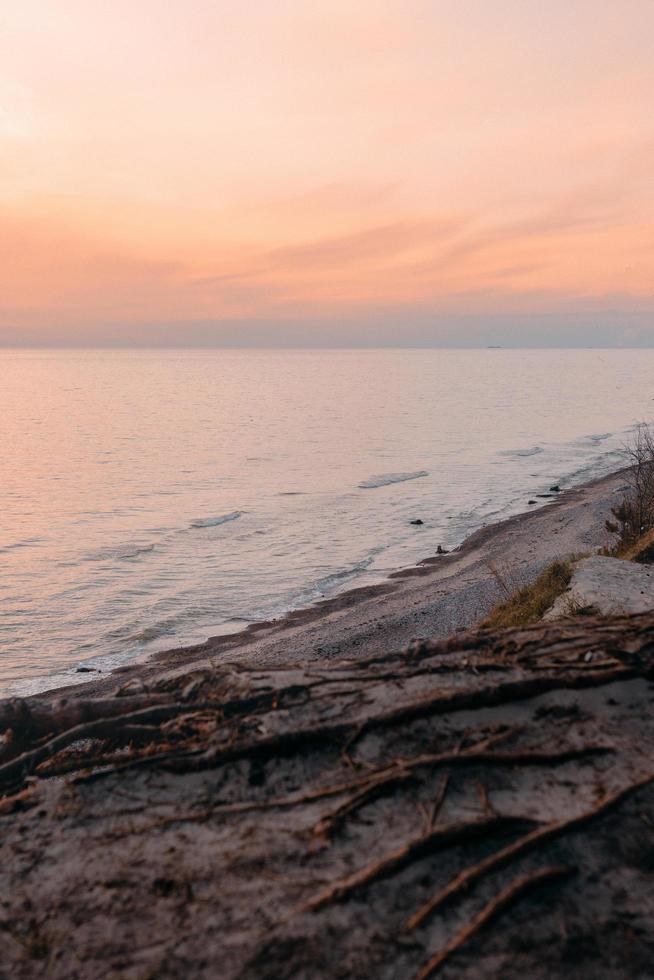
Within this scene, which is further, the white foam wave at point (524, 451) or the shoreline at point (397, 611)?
the white foam wave at point (524, 451)

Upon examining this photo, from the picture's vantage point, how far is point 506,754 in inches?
232

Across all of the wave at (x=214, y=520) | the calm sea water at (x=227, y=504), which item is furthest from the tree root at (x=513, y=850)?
the wave at (x=214, y=520)

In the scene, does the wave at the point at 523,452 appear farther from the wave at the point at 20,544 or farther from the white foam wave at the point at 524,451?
the wave at the point at 20,544

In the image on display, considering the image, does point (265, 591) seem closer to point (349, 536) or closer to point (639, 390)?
point (349, 536)

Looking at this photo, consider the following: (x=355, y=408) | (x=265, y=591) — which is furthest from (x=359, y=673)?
(x=355, y=408)

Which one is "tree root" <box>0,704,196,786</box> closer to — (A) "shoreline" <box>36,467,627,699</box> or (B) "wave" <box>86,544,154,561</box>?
(A) "shoreline" <box>36,467,627,699</box>

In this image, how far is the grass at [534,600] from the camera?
520 inches

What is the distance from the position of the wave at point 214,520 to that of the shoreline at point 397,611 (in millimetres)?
11644

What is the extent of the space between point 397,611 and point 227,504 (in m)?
21.0

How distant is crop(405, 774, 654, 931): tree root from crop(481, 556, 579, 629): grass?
7.18 meters

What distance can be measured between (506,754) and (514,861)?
107cm

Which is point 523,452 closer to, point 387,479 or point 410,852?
point 387,479

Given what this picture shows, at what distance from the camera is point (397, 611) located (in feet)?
64.0

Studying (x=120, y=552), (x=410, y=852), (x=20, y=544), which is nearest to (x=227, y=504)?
(x=120, y=552)
